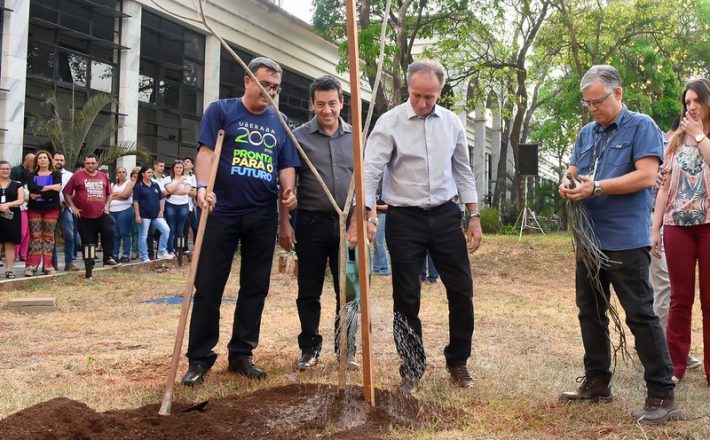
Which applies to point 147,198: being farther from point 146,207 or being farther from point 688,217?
point 688,217

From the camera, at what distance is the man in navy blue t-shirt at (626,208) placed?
12.7 feet

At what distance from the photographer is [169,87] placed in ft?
65.4

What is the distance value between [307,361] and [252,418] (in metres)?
1.46

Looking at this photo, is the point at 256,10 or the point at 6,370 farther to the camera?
the point at 256,10

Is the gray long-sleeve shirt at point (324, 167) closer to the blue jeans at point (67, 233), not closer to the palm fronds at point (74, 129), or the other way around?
the blue jeans at point (67, 233)

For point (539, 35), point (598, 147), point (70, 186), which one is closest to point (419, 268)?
point (598, 147)

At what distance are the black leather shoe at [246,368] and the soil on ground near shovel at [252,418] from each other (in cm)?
54

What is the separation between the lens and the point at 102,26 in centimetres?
1730

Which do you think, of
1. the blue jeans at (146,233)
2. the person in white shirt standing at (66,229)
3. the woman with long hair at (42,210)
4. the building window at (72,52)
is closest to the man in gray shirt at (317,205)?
the woman with long hair at (42,210)

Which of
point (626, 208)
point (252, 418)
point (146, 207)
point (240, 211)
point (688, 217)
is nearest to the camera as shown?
point (252, 418)

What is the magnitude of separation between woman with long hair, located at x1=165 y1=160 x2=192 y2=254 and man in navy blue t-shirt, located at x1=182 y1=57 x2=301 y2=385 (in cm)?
874

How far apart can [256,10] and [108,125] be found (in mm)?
8269

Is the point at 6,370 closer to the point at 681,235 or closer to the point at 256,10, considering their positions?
the point at 681,235

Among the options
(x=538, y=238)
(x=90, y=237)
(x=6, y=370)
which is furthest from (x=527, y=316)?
(x=538, y=238)
